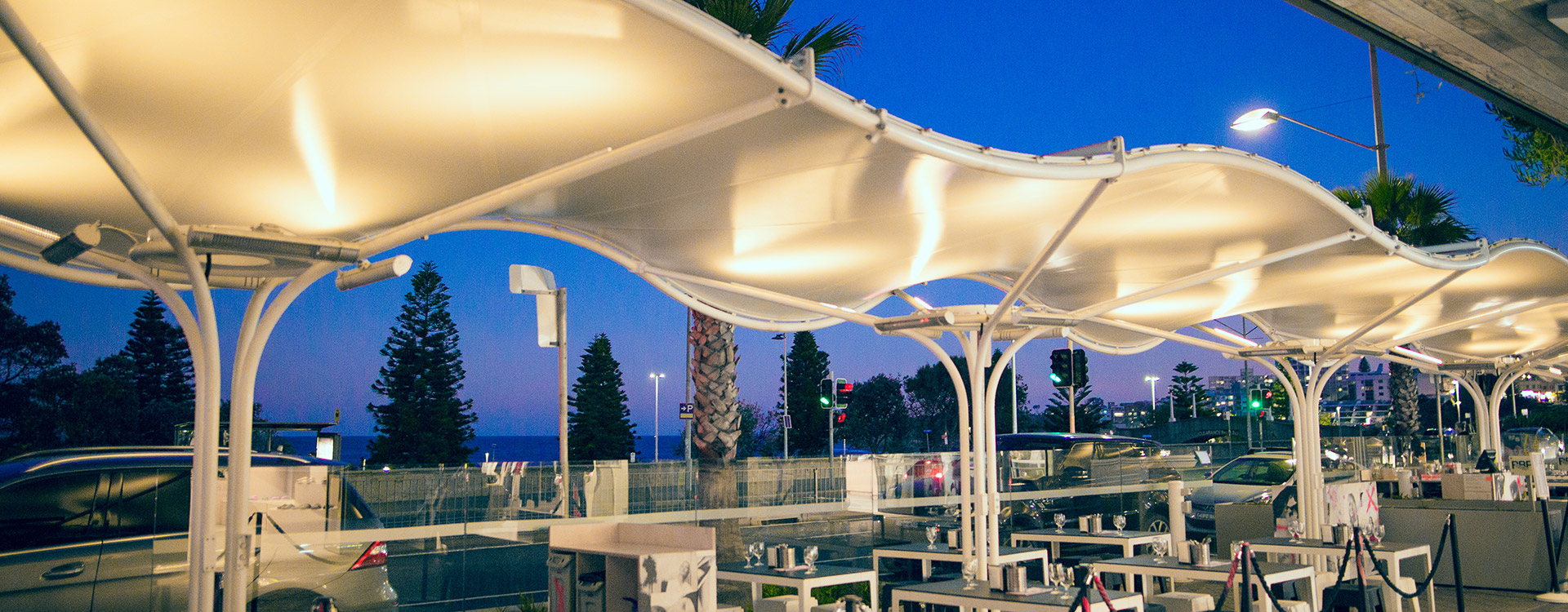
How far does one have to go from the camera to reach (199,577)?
528 cm

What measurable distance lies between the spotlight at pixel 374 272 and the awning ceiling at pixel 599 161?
0.47 feet

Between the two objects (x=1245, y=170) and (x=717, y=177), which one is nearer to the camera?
(x=717, y=177)

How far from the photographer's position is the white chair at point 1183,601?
821 cm

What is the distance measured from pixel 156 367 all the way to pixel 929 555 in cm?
4350

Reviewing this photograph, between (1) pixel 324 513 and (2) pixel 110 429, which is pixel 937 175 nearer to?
(1) pixel 324 513

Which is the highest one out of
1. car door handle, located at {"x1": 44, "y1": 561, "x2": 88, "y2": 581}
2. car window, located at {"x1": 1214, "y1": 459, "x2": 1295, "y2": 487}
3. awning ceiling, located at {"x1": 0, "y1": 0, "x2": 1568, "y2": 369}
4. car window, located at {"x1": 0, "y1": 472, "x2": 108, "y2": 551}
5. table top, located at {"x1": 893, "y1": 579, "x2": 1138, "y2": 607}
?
awning ceiling, located at {"x1": 0, "y1": 0, "x2": 1568, "y2": 369}

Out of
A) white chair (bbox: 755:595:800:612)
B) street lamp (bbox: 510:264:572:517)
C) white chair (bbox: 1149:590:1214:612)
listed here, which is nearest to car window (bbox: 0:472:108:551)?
street lamp (bbox: 510:264:572:517)

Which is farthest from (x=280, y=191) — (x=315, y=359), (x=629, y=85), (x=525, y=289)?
(x=315, y=359)

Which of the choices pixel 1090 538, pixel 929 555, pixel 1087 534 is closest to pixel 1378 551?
pixel 1090 538

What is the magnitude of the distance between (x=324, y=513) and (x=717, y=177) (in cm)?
406

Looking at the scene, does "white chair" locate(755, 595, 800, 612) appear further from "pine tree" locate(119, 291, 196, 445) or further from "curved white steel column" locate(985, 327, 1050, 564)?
"pine tree" locate(119, 291, 196, 445)

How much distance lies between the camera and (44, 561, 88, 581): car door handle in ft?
21.1

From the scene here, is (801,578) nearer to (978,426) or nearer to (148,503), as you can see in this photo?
(978,426)

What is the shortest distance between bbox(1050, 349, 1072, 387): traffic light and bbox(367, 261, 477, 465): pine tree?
35.5 metres
